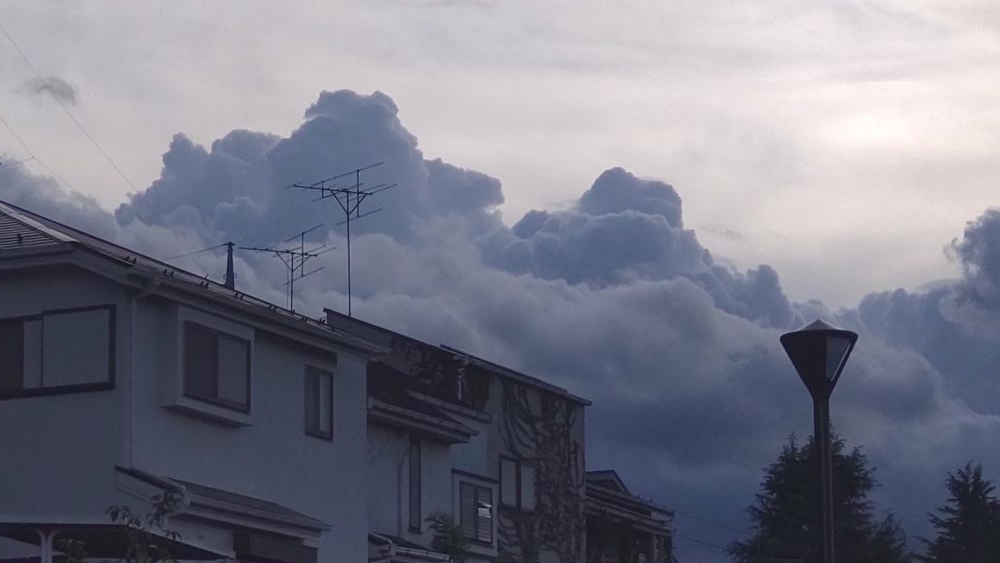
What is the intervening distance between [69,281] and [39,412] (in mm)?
2001

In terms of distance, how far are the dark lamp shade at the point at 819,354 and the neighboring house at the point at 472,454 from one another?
56.0 ft

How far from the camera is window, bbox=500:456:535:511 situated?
43.0m

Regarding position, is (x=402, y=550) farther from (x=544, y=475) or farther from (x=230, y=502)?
(x=544, y=475)

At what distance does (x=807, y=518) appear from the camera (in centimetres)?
6475

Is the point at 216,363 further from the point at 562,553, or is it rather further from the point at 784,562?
the point at 784,562

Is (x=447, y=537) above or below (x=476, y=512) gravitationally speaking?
below

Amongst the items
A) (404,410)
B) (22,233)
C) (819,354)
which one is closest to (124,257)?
(22,233)

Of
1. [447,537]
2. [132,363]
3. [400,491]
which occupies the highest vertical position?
[132,363]

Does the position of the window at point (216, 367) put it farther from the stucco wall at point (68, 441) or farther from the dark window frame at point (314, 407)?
the dark window frame at point (314, 407)

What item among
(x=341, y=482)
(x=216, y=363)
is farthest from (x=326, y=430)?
(x=216, y=363)

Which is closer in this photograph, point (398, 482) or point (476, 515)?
point (398, 482)

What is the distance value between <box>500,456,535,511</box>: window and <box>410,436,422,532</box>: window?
8147 millimetres

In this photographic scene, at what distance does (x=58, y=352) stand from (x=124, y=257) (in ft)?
6.83

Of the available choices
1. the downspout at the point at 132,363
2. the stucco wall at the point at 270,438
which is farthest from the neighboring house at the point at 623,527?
the downspout at the point at 132,363
